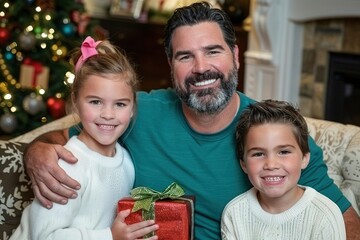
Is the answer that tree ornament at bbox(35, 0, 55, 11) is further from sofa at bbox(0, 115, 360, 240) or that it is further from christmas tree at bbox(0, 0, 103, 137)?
sofa at bbox(0, 115, 360, 240)

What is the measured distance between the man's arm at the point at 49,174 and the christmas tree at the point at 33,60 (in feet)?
6.23

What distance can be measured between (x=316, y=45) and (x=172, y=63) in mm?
2515

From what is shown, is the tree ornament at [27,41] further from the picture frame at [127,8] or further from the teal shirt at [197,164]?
the picture frame at [127,8]

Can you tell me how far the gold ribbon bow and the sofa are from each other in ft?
1.63

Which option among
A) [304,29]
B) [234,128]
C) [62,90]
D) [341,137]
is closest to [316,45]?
[304,29]

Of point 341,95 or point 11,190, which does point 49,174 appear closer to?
point 11,190

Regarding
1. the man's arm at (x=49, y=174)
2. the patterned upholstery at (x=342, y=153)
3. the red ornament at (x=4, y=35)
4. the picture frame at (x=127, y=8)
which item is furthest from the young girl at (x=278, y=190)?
the picture frame at (x=127, y=8)

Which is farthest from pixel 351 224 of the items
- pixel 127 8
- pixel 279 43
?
pixel 127 8

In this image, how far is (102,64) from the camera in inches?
73.6

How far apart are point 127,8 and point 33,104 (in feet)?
7.42

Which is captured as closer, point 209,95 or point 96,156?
point 96,156

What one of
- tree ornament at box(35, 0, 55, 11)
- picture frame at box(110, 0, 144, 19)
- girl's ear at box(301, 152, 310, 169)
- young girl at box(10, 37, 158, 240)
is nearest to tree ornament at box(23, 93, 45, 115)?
tree ornament at box(35, 0, 55, 11)

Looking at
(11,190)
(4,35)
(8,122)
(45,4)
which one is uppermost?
(45,4)

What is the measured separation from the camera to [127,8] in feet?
19.1
